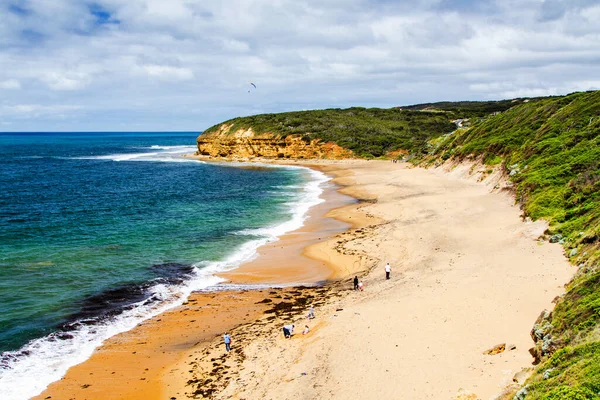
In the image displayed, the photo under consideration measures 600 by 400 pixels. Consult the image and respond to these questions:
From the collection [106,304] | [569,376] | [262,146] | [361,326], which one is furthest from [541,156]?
[262,146]

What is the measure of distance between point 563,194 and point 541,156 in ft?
34.7

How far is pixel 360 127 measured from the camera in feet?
338

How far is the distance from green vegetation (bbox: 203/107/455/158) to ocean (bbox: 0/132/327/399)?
112 feet

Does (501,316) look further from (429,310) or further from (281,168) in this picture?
(281,168)

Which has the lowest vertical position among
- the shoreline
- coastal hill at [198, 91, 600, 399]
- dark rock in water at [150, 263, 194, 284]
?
the shoreline

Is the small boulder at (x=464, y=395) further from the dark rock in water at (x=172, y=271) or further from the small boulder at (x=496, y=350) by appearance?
the dark rock in water at (x=172, y=271)

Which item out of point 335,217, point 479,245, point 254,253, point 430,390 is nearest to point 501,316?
point 430,390

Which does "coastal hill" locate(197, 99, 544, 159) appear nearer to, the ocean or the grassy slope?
the grassy slope

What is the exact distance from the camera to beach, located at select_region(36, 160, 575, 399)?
40.9 feet

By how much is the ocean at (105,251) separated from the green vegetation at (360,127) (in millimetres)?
34246

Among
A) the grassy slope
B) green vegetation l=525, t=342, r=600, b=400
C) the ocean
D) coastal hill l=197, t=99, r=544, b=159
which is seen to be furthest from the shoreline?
coastal hill l=197, t=99, r=544, b=159

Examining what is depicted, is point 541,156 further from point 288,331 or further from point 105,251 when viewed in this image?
point 105,251

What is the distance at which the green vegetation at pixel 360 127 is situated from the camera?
3590 inches

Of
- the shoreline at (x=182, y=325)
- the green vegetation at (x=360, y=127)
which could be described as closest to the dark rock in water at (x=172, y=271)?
the shoreline at (x=182, y=325)
